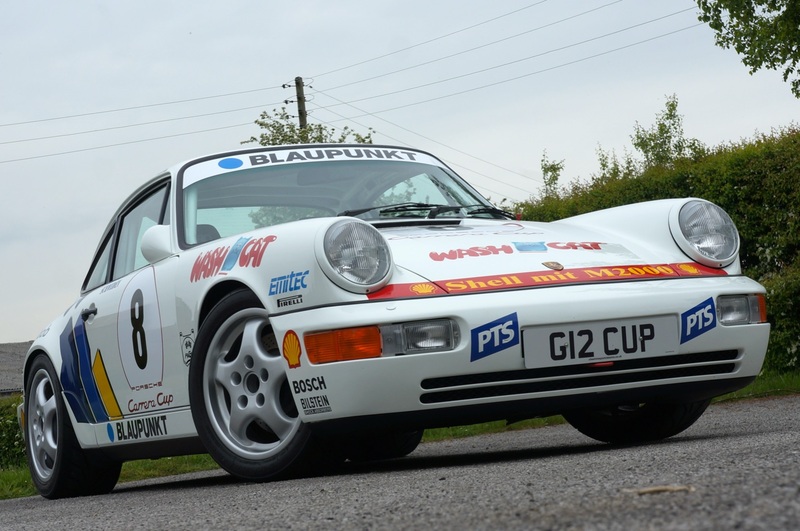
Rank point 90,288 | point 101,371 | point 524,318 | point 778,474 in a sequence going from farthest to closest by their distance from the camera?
point 90,288
point 101,371
point 524,318
point 778,474

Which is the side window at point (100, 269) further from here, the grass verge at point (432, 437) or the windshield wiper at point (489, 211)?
the grass verge at point (432, 437)

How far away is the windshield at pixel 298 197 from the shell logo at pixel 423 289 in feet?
3.31

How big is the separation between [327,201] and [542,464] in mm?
1973

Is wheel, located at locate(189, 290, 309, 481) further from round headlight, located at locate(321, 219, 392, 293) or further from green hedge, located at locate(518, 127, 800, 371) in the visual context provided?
green hedge, located at locate(518, 127, 800, 371)

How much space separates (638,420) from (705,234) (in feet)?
3.18

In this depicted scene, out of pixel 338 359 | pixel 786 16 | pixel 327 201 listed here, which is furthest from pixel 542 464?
pixel 786 16

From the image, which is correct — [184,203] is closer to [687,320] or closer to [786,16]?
[687,320]

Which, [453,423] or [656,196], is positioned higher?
[656,196]

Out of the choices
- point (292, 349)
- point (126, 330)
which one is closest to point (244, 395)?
point (292, 349)

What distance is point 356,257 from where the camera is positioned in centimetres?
413

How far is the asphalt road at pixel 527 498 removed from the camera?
7.47 feet

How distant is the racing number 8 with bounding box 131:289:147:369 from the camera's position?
17.1ft

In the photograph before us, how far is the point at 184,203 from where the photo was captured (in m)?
5.41

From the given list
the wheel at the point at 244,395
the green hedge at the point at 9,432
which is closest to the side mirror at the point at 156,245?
the wheel at the point at 244,395
